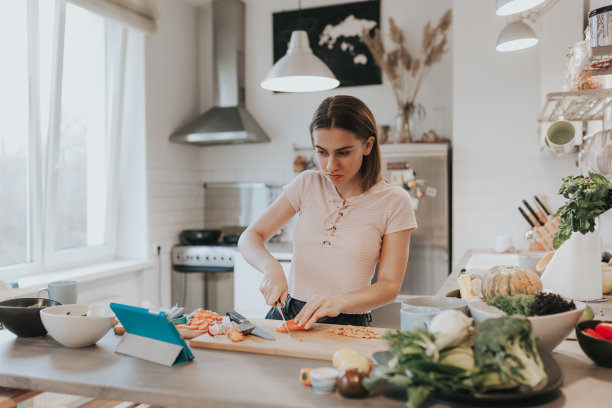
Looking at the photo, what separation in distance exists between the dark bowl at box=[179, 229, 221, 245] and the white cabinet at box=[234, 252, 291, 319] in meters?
0.39

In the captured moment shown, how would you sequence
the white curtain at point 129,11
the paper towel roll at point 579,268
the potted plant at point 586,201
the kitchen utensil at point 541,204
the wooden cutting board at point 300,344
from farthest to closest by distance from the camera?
the kitchen utensil at point 541,204
the white curtain at point 129,11
the paper towel roll at point 579,268
the potted plant at point 586,201
the wooden cutting board at point 300,344

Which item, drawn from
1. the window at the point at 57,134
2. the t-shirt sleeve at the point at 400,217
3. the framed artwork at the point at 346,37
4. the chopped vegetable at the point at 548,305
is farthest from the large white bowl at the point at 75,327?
the framed artwork at the point at 346,37

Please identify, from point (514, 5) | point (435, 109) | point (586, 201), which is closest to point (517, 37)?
point (514, 5)

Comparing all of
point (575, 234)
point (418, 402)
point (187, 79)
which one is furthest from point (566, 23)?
point (418, 402)

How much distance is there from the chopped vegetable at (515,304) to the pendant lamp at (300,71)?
1552 mm

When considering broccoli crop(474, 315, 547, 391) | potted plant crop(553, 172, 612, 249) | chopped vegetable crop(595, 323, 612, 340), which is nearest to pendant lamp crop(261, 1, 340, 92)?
potted plant crop(553, 172, 612, 249)

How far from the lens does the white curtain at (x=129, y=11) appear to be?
3492mm

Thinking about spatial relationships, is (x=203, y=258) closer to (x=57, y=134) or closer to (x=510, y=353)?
(x=57, y=134)

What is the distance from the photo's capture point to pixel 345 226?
1.84 m

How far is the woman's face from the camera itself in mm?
1744

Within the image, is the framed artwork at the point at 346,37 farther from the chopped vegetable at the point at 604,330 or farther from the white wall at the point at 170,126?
the chopped vegetable at the point at 604,330

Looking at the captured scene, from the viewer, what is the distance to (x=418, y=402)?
91 cm

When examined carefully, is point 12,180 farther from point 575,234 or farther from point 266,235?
point 575,234

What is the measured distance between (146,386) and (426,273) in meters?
3.14
